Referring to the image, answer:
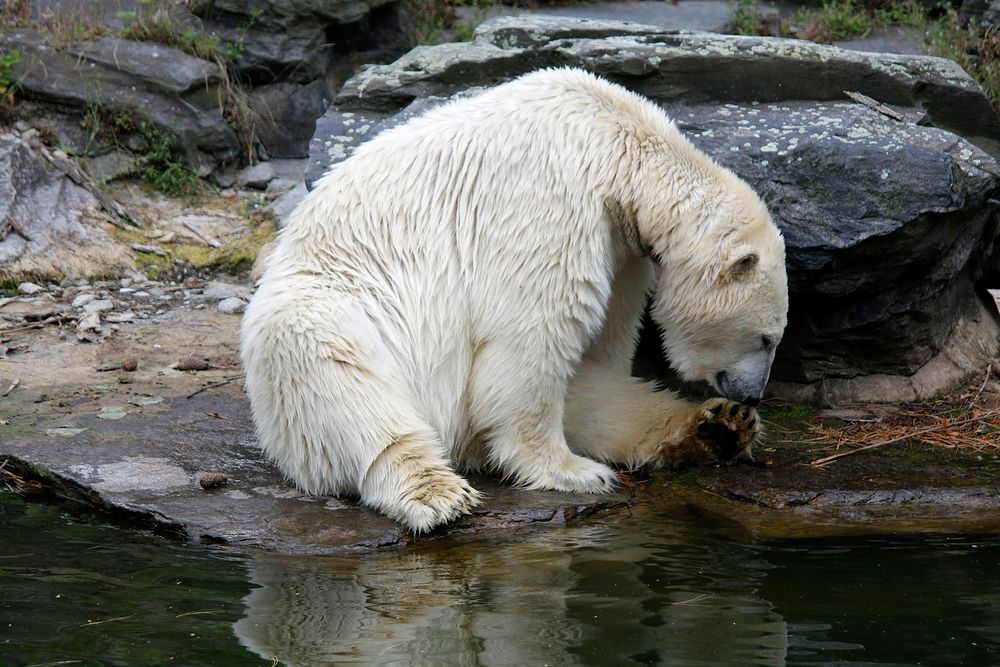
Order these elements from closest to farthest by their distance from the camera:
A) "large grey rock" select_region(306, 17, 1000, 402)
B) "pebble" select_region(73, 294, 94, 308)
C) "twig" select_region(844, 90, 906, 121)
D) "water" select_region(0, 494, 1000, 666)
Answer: "water" select_region(0, 494, 1000, 666)
"large grey rock" select_region(306, 17, 1000, 402)
"twig" select_region(844, 90, 906, 121)
"pebble" select_region(73, 294, 94, 308)

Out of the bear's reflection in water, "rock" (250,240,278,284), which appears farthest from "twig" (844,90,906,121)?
"rock" (250,240,278,284)

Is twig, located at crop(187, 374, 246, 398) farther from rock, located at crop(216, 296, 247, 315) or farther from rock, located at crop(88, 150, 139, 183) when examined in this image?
rock, located at crop(88, 150, 139, 183)

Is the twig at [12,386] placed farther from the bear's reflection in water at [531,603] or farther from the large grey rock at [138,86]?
the large grey rock at [138,86]

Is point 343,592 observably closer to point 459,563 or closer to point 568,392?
point 459,563

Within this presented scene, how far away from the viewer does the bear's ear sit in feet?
15.2

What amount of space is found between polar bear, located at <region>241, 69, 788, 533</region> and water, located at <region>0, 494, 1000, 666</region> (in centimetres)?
50

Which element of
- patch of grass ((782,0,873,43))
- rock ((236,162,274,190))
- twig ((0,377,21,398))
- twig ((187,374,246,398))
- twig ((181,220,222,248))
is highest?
patch of grass ((782,0,873,43))

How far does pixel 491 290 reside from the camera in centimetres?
471

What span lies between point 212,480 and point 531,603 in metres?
1.62

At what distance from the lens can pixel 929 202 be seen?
543 centimetres

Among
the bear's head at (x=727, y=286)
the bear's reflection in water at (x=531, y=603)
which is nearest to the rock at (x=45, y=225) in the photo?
the bear's reflection in water at (x=531, y=603)

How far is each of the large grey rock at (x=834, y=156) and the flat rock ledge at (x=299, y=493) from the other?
86cm

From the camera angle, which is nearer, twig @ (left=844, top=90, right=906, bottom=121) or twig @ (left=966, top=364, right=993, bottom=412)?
twig @ (left=966, top=364, right=993, bottom=412)

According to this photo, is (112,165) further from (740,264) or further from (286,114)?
(740,264)
